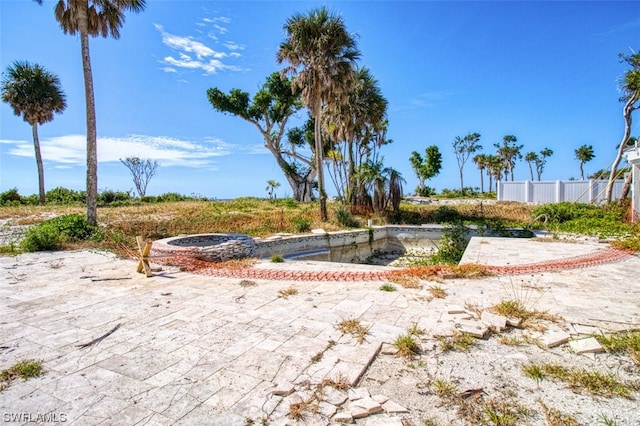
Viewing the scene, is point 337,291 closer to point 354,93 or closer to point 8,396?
point 8,396

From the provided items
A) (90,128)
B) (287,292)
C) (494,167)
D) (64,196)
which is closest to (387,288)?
(287,292)

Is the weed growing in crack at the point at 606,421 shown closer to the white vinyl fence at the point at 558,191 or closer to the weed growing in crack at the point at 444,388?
the weed growing in crack at the point at 444,388

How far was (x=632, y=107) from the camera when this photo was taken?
15367mm

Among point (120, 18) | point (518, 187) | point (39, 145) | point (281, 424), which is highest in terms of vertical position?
point (120, 18)

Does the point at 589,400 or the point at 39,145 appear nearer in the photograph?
the point at 589,400

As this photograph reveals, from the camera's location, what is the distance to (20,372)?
255 centimetres

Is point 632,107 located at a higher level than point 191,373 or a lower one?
higher

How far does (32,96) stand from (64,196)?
7.18m

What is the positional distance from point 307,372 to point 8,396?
6.72ft

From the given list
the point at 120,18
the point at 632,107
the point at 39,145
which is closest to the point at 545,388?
the point at 120,18

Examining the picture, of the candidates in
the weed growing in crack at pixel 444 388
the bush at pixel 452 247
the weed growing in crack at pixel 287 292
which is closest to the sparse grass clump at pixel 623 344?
the weed growing in crack at pixel 444 388

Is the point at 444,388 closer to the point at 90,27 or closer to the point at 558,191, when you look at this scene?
the point at 90,27

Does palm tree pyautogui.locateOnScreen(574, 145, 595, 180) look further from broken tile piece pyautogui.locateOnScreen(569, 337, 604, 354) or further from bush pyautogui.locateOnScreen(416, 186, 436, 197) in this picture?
broken tile piece pyautogui.locateOnScreen(569, 337, 604, 354)

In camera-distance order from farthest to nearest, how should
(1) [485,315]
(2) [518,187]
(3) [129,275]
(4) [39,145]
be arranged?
(4) [39,145]
(2) [518,187]
(3) [129,275]
(1) [485,315]
